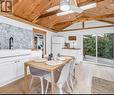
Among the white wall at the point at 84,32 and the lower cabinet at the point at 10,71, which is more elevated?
the white wall at the point at 84,32

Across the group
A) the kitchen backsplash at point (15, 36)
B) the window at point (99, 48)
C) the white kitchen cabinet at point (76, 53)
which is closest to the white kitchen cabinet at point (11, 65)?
the kitchen backsplash at point (15, 36)

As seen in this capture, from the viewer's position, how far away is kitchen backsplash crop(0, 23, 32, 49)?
3.20 meters

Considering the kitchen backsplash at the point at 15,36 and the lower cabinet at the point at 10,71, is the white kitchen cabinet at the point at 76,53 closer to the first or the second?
the kitchen backsplash at the point at 15,36

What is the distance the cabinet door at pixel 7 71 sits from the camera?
279 centimetres

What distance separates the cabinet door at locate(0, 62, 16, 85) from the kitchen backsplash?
24.0 inches

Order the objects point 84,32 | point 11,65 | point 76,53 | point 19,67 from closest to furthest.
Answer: point 11,65
point 19,67
point 76,53
point 84,32

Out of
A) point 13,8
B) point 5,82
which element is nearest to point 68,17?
point 13,8

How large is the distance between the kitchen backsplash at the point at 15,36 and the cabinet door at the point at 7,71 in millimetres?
611

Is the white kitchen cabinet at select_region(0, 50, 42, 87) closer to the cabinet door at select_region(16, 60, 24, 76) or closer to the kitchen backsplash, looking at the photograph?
the cabinet door at select_region(16, 60, 24, 76)

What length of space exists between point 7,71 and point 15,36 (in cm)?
131

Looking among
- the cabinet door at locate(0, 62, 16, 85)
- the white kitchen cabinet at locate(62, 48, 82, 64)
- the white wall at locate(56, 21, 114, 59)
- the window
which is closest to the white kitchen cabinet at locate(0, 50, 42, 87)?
the cabinet door at locate(0, 62, 16, 85)

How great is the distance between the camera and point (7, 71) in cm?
295

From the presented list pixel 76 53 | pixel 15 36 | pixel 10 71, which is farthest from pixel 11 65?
pixel 76 53

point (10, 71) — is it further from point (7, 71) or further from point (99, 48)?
point (99, 48)
